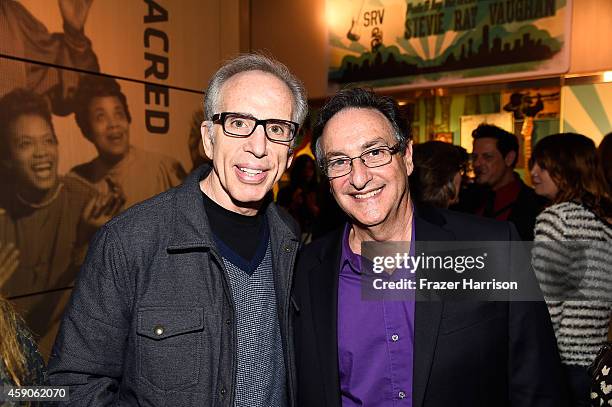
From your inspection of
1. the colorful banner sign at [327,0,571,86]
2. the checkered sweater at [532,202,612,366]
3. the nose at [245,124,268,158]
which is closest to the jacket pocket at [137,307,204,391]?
the nose at [245,124,268,158]

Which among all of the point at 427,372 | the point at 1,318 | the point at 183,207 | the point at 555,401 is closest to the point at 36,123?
the point at 183,207

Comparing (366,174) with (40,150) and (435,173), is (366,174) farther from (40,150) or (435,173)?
(40,150)

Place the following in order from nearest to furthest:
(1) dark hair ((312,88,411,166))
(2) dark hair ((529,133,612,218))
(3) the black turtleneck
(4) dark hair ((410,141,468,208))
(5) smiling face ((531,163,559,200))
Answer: (3) the black turtleneck → (1) dark hair ((312,88,411,166)) → (2) dark hair ((529,133,612,218)) → (5) smiling face ((531,163,559,200)) → (4) dark hair ((410,141,468,208))

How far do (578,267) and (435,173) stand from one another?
0.86m

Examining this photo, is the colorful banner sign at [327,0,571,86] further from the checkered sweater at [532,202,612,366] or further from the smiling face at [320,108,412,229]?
the smiling face at [320,108,412,229]

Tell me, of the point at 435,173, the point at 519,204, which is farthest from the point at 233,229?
the point at 519,204

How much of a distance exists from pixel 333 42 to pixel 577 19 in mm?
2209

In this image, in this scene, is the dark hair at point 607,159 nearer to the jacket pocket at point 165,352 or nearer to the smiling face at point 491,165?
the smiling face at point 491,165

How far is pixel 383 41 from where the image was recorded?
4.98 metres

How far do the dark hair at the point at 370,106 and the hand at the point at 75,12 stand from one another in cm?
202

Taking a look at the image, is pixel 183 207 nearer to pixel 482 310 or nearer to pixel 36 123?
pixel 482 310

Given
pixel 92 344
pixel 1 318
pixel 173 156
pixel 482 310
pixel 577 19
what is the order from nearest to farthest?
pixel 1 318 → pixel 92 344 → pixel 482 310 → pixel 173 156 → pixel 577 19

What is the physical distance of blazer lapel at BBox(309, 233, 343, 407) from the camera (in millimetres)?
1612

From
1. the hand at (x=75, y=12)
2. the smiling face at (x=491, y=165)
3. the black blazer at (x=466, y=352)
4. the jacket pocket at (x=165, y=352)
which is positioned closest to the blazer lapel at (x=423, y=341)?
the black blazer at (x=466, y=352)
